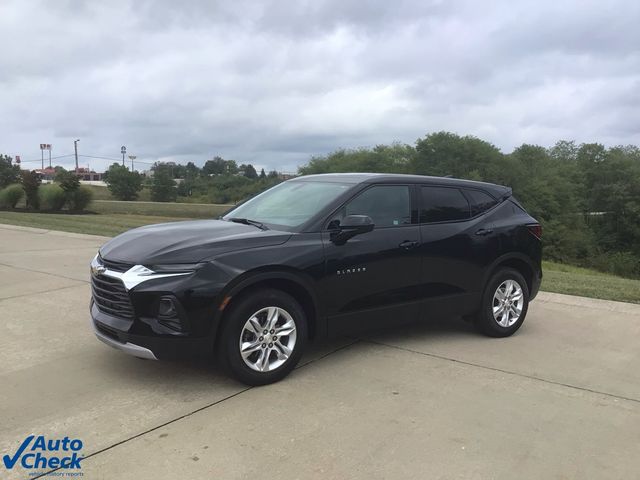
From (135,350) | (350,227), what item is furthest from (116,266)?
(350,227)

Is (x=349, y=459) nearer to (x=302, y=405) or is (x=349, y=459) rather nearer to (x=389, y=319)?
(x=302, y=405)

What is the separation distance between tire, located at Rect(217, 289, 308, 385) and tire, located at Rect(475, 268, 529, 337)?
86.4 inches

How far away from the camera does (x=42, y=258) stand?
34.1 feet

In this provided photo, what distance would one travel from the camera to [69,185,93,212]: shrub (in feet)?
111

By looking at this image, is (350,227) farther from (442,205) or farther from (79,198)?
(79,198)

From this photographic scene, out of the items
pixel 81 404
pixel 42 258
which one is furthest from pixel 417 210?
pixel 42 258

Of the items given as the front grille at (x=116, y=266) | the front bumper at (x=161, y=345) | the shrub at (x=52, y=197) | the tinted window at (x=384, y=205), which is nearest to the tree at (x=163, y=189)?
the shrub at (x=52, y=197)

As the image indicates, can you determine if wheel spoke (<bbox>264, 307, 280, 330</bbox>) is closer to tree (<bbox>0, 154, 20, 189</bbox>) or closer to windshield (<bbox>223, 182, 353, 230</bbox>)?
windshield (<bbox>223, 182, 353, 230</bbox>)

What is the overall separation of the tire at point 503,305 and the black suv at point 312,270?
0.04 ft

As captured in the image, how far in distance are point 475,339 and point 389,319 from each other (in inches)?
48.8

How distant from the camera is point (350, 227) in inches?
183

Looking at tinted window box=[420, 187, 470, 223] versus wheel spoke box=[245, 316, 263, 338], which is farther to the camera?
tinted window box=[420, 187, 470, 223]

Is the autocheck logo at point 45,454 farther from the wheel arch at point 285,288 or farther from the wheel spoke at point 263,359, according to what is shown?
the wheel spoke at point 263,359

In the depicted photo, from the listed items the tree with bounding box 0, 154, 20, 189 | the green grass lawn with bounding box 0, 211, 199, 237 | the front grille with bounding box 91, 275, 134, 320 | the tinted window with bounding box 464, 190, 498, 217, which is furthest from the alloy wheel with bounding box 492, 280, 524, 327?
the tree with bounding box 0, 154, 20, 189
